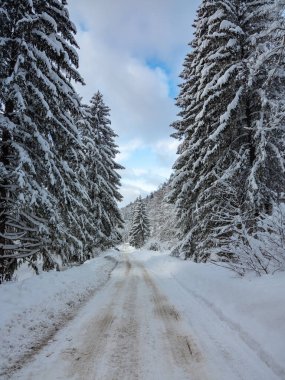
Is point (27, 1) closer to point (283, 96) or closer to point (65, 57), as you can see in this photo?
point (65, 57)

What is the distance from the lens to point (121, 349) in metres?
4.78

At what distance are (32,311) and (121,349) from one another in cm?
254

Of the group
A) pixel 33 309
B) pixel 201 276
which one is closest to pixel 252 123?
pixel 201 276

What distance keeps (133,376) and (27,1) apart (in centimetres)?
1069

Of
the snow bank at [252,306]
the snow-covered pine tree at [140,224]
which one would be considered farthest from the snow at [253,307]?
the snow-covered pine tree at [140,224]

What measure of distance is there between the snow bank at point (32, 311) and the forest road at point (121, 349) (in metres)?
0.31

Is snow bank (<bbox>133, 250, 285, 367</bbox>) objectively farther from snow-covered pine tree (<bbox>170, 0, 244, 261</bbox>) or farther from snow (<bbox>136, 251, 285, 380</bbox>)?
snow-covered pine tree (<bbox>170, 0, 244, 261</bbox>)

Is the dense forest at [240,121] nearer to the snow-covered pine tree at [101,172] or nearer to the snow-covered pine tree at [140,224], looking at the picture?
the snow-covered pine tree at [101,172]

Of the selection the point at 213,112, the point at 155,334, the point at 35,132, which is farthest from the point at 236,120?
the point at 155,334

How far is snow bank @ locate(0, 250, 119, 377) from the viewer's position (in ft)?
15.6

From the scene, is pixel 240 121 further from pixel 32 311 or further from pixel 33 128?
pixel 32 311

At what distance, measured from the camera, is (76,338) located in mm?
5258

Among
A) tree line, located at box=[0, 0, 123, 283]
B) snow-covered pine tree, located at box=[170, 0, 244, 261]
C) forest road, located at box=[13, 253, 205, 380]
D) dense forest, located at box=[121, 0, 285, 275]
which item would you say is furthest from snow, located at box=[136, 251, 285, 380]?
tree line, located at box=[0, 0, 123, 283]

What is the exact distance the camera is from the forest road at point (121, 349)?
12.7 ft
